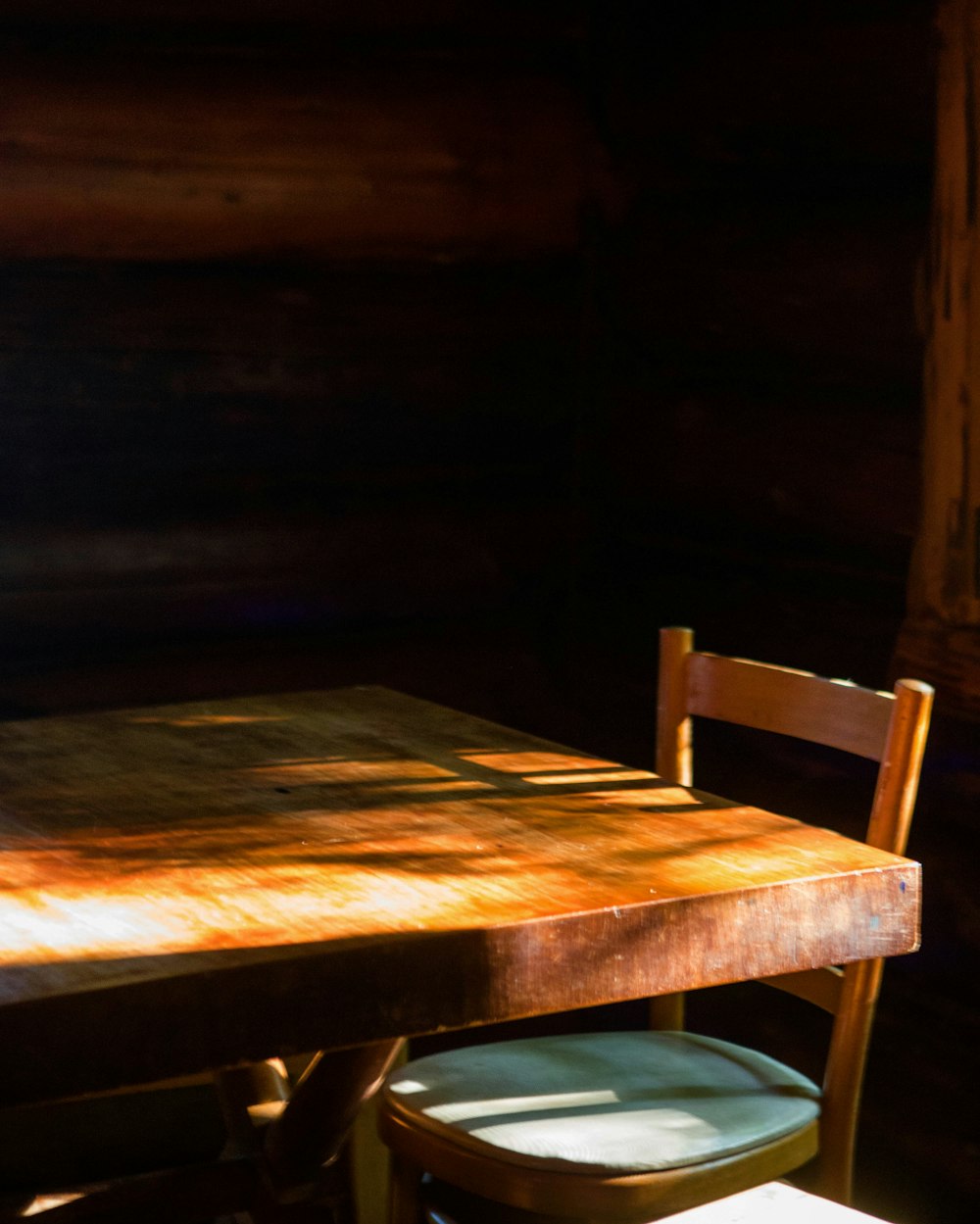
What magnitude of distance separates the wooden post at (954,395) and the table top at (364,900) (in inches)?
40.0

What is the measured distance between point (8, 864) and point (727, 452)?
2.21 meters

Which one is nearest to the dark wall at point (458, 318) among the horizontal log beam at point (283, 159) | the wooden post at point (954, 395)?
the horizontal log beam at point (283, 159)

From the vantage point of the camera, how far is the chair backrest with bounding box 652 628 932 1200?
1.95m

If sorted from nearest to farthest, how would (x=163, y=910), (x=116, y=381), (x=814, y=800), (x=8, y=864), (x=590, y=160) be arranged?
(x=163, y=910)
(x=8, y=864)
(x=814, y=800)
(x=116, y=381)
(x=590, y=160)

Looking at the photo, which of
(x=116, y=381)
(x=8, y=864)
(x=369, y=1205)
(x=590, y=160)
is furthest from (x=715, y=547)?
(x=8, y=864)

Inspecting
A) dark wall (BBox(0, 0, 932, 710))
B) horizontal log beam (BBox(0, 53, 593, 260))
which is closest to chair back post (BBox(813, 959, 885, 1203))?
dark wall (BBox(0, 0, 932, 710))

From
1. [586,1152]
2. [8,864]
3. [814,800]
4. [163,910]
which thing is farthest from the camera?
[814,800]

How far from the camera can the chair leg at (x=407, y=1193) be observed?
1981mm

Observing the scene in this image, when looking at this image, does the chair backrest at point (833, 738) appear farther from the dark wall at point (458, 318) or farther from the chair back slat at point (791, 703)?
the dark wall at point (458, 318)

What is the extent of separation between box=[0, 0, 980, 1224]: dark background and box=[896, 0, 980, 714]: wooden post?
0.37 feet

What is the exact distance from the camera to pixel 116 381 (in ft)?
10.8

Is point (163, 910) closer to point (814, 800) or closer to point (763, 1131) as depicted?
point (763, 1131)

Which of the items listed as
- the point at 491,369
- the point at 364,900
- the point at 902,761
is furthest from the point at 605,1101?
the point at 491,369

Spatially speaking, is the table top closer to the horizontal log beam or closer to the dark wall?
the dark wall
